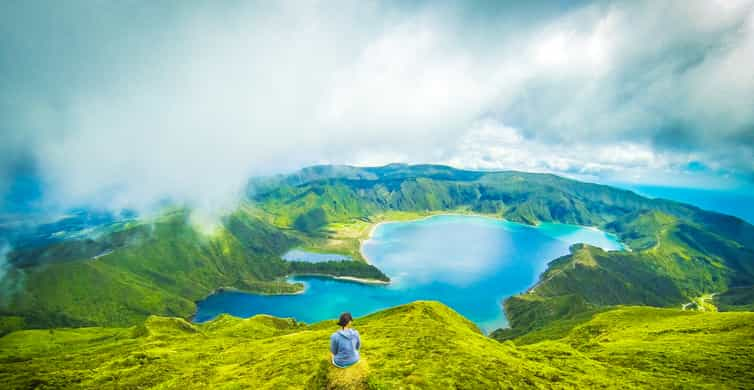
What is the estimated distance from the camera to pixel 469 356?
1318 inches

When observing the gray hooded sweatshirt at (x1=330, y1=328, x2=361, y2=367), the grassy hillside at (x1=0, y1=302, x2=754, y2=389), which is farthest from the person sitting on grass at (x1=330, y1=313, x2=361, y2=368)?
the grassy hillside at (x1=0, y1=302, x2=754, y2=389)

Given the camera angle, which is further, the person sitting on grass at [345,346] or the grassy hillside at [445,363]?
the grassy hillside at [445,363]

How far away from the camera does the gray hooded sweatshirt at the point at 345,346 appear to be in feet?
55.9

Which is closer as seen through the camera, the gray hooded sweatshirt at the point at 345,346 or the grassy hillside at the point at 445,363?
the gray hooded sweatshirt at the point at 345,346

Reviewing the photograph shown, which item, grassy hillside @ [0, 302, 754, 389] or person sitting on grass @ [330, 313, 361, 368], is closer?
person sitting on grass @ [330, 313, 361, 368]

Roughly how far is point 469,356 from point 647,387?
2206 centimetres

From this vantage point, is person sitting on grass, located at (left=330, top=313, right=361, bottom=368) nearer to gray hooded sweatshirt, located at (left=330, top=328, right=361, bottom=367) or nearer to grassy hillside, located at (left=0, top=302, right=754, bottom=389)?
gray hooded sweatshirt, located at (left=330, top=328, right=361, bottom=367)

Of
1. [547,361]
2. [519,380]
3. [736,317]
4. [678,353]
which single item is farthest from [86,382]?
[736,317]

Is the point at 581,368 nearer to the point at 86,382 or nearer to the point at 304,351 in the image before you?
the point at 304,351

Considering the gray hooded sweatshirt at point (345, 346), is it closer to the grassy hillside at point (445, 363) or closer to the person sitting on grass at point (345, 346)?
the person sitting on grass at point (345, 346)

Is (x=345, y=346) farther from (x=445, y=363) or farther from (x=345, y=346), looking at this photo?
(x=445, y=363)

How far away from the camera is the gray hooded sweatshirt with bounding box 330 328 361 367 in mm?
17031

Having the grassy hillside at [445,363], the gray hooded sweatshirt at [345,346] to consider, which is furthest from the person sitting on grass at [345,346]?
the grassy hillside at [445,363]

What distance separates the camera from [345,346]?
17.3m
